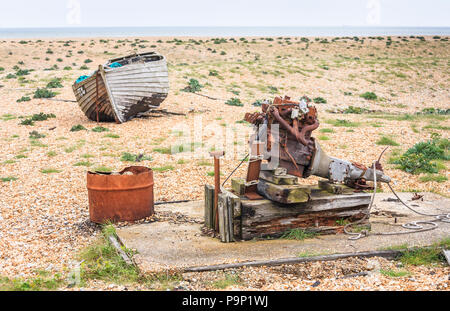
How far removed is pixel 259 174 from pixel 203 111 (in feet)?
34.3

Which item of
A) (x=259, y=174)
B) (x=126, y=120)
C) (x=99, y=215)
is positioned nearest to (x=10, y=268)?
(x=99, y=215)

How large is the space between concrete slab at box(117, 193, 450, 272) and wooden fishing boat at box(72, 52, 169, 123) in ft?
27.4

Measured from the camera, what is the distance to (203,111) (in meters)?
16.7

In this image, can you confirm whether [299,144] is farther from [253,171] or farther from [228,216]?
[228,216]

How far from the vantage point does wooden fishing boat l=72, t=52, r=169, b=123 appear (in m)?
14.3

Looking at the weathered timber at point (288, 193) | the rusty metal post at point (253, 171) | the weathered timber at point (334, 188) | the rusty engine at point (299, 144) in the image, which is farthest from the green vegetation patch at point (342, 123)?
the weathered timber at point (288, 193)

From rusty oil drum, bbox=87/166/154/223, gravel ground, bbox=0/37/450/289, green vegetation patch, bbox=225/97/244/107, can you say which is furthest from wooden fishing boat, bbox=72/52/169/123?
rusty oil drum, bbox=87/166/154/223

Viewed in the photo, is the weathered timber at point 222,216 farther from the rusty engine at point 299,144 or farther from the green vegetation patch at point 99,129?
the green vegetation patch at point 99,129

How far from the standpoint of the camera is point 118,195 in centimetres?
655

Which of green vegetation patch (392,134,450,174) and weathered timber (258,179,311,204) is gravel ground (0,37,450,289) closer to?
green vegetation patch (392,134,450,174)

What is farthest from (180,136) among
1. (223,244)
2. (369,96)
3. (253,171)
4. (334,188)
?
(369,96)

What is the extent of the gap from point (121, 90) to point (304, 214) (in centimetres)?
961

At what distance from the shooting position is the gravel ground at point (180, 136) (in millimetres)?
6281
